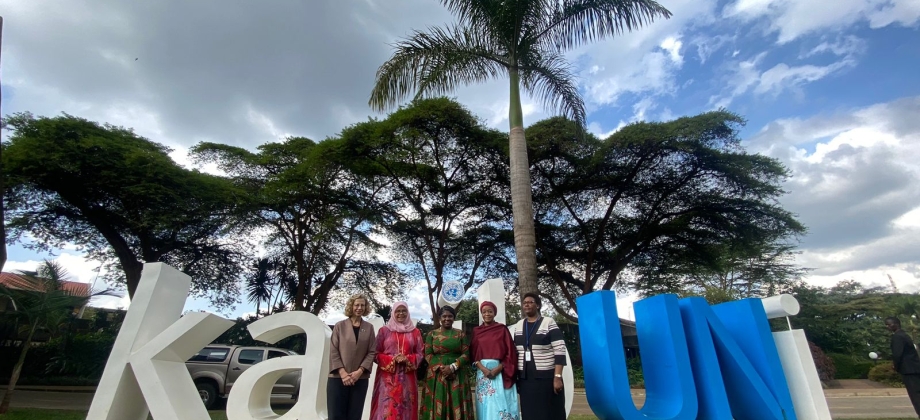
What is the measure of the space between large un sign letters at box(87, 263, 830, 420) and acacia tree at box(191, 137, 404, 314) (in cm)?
1300

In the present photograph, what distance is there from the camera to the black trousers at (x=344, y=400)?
476 centimetres

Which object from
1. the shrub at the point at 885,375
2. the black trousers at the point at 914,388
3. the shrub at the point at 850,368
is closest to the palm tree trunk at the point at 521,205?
the black trousers at the point at 914,388

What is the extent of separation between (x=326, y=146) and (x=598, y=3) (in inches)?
463

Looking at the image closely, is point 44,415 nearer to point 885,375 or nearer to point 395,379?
point 395,379

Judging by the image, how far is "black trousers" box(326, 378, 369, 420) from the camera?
4.76m

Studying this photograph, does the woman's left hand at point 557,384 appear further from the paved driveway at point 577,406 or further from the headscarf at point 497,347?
the paved driveway at point 577,406

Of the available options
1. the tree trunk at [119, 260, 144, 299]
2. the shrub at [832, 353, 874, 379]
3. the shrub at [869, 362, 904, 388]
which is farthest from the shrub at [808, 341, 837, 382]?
the tree trunk at [119, 260, 144, 299]

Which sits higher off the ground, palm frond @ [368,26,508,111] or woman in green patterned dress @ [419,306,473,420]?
palm frond @ [368,26,508,111]

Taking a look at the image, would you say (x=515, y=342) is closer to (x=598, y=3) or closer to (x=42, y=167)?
(x=598, y=3)

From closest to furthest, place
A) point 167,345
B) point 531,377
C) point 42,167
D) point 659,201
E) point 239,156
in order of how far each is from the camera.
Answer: point 531,377
point 167,345
point 42,167
point 659,201
point 239,156

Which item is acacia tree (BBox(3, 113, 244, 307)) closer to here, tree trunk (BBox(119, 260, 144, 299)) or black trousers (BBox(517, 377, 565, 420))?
tree trunk (BBox(119, 260, 144, 299))

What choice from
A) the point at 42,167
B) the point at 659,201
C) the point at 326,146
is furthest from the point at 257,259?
the point at 659,201

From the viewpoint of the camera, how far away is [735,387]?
17.8ft

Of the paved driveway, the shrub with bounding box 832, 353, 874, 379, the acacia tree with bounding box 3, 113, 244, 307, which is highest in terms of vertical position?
the acacia tree with bounding box 3, 113, 244, 307
